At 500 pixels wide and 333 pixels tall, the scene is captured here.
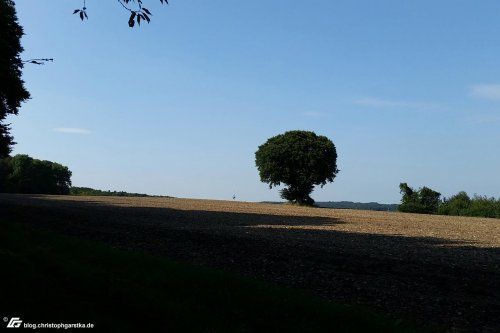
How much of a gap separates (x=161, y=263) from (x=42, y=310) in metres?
4.98

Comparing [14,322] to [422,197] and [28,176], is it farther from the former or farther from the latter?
[28,176]

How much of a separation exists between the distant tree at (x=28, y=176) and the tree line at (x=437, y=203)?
90.8 meters

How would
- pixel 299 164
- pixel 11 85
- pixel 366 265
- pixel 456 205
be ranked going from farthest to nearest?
pixel 456 205
pixel 299 164
pixel 11 85
pixel 366 265

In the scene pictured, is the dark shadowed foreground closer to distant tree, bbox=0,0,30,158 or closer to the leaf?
the leaf

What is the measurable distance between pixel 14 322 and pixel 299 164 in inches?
2826

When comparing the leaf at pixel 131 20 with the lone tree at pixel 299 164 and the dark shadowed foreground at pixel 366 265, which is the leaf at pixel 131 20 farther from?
the lone tree at pixel 299 164

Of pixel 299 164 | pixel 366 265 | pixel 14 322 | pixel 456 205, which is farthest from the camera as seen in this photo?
pixel 456 205

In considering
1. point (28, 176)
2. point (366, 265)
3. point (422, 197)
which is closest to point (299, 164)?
point (422, 197)

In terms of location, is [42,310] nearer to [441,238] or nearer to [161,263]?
[161,263]

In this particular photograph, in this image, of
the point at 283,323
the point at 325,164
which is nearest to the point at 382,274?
the point at 283,323

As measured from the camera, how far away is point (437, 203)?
8662cm

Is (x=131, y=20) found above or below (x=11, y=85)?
below

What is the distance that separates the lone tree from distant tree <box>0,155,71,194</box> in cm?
6631

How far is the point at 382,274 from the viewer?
14133 mm
